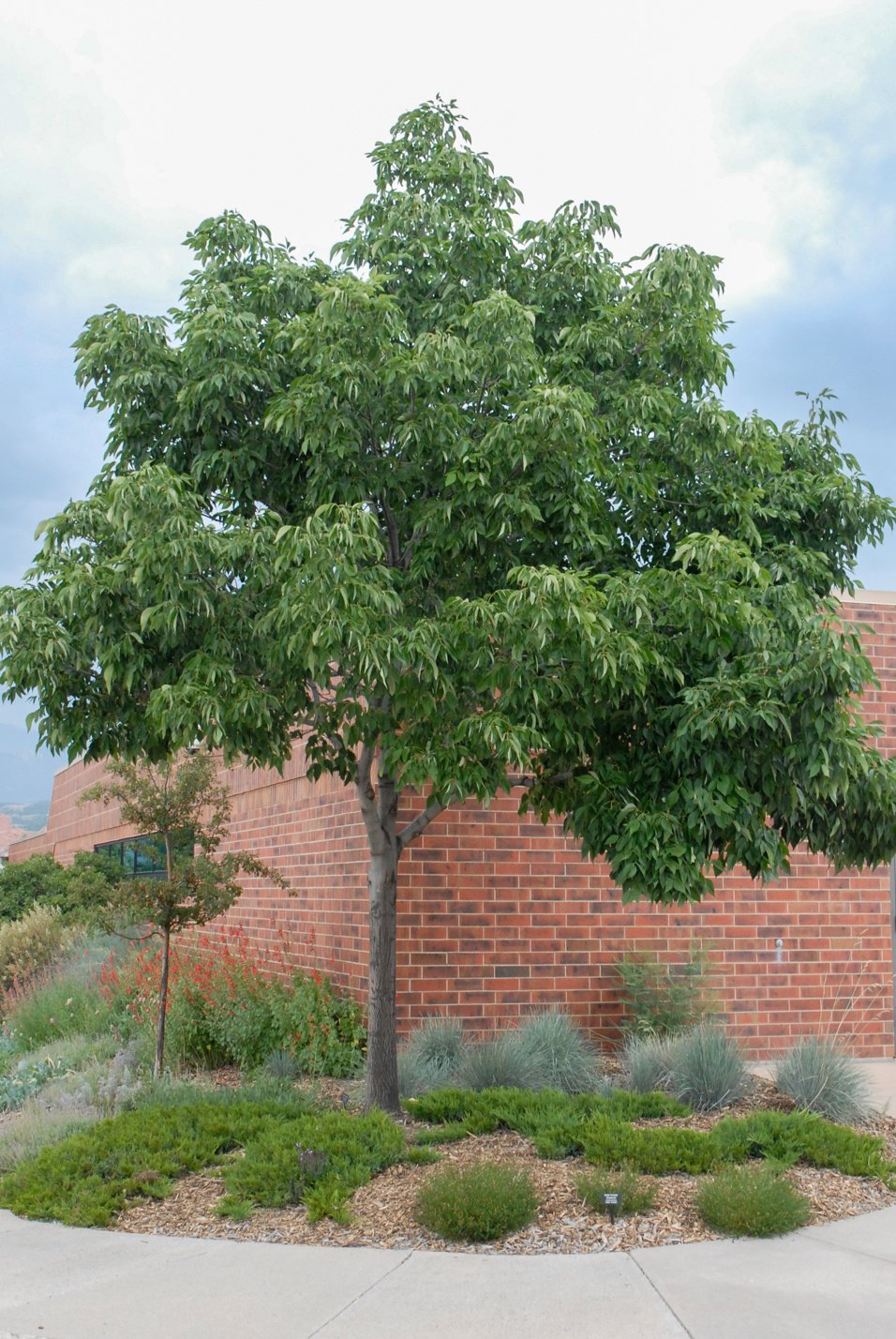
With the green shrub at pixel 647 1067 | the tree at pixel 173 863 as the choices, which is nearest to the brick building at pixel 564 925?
the tree at pixel 173 863

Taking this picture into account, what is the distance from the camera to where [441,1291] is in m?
5.96

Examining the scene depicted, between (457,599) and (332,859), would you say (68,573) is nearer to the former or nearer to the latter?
(457,599)

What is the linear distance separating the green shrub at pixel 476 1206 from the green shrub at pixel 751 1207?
3.15 ft

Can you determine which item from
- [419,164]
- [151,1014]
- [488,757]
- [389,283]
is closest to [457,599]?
[488,757]

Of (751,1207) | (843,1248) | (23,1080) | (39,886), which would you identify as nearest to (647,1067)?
(751,1207)

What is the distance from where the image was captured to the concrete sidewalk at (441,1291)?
5.55 meters

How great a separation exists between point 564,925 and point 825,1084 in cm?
336

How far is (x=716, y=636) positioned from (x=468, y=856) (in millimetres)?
5162

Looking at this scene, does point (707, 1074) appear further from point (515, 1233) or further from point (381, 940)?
point (515, 1233)

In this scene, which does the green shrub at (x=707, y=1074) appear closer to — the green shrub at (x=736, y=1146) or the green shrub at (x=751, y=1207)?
the green shrub at (x=736, y=1146)

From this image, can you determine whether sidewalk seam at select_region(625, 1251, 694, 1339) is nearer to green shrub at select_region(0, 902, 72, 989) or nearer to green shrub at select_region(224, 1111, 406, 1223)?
green shrub at select_region(224, 1111, 406, 1223)

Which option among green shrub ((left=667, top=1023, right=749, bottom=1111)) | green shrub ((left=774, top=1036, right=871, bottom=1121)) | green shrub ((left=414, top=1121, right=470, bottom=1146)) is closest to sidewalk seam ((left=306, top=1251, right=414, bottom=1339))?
green shrub ((left=414, top=1121, right=470, bottom=1146))

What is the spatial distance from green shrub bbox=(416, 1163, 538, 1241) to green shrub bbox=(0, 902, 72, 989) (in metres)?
13.3

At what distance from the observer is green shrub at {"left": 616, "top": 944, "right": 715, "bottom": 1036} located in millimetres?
12055
